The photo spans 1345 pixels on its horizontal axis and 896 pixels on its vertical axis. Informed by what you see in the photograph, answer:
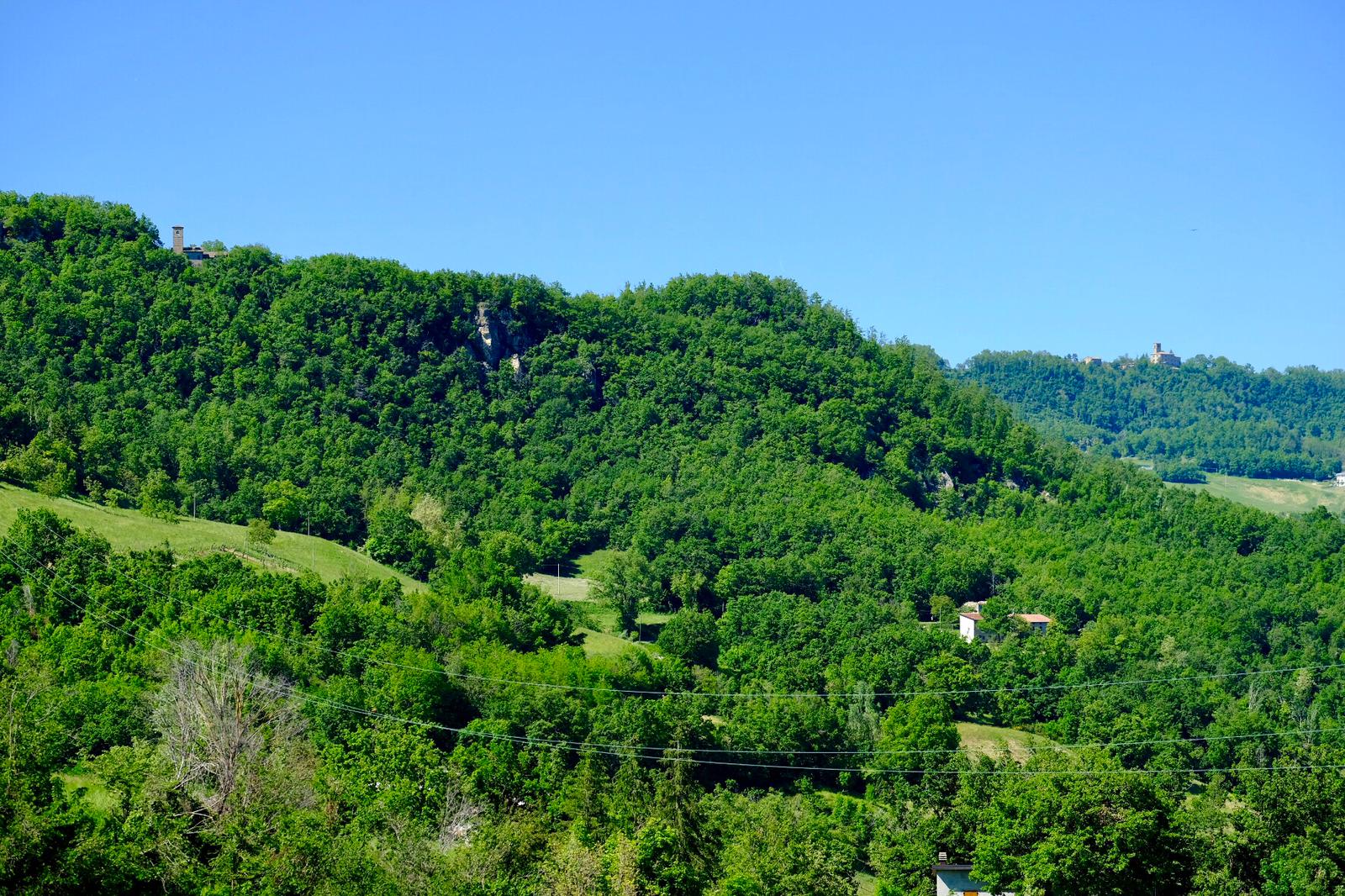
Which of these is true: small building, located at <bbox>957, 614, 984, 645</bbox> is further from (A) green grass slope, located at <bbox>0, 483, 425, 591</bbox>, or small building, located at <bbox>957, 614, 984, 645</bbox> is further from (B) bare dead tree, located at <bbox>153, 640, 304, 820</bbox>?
(B) bare dead tree, located at <bbox>153, 640, 304, 820</bbox>

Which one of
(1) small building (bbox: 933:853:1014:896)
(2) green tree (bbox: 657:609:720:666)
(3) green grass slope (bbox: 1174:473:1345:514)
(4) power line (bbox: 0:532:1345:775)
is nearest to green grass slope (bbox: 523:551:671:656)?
(2) green tree (bbox: 657:609:720:666)

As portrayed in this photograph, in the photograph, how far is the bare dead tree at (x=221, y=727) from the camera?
40.0 m

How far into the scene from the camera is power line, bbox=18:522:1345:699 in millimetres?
58062

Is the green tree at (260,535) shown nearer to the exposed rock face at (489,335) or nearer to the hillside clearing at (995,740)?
the hillside clearing at (995,740)

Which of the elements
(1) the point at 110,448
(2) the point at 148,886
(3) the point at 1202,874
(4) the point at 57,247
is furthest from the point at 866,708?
(4) the point at 57,247

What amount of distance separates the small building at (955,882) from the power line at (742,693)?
731 inches

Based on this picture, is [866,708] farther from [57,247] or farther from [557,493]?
[57,247]

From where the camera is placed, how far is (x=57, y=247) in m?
108

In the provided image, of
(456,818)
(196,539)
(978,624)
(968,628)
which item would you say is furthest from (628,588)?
(456,818)

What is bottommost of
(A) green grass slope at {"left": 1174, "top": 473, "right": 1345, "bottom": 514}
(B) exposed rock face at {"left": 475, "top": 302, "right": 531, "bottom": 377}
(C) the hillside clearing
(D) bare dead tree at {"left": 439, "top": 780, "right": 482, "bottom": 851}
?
(C) the hillside clearing

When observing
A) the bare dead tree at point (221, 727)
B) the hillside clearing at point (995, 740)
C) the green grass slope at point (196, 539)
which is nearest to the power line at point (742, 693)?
the hillside clearing at point (995, 740)

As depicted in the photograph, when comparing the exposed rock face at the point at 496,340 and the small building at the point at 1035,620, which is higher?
the exposed rock face at the point at 496,340

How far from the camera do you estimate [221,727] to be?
4212 cm

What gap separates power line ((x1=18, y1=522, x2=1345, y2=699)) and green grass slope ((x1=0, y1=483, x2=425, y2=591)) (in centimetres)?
627
